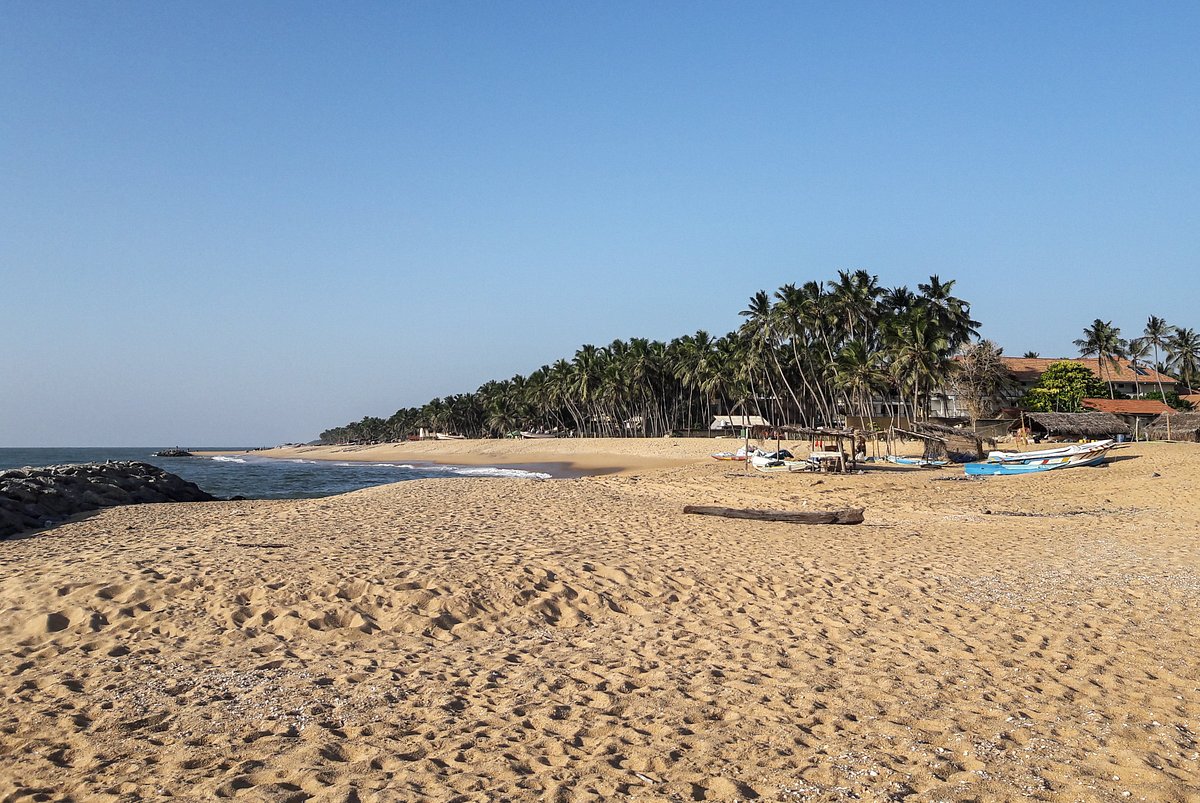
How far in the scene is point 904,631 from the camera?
7648 millimetres

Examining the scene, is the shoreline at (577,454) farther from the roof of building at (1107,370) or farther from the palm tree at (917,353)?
the roof of building at (1107,370)

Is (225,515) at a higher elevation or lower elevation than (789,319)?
lower

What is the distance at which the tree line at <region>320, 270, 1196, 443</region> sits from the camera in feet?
179

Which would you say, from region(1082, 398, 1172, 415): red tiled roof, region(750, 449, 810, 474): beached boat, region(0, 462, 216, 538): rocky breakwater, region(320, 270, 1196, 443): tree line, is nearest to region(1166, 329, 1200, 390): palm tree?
region(320, 270, 1196, 443): tree line

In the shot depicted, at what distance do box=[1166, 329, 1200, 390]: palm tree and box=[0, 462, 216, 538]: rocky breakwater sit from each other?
9380cm

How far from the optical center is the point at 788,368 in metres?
69.3

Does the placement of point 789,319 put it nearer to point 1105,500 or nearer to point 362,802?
point 1105,500

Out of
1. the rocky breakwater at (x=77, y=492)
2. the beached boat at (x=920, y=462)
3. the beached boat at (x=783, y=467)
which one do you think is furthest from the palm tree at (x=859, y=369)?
the rocky breakwater at (x=77, y=492)

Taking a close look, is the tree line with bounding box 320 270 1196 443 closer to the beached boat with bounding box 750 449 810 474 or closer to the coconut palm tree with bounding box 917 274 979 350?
the coconut palm tree with bounding box 917 274 979 350

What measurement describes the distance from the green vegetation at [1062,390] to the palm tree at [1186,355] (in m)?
19.4

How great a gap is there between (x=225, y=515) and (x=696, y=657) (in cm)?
1543

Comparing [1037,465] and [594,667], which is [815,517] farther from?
[1037,465]

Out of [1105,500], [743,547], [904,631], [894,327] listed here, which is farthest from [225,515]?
[894,327]

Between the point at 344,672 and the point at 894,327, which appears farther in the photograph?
the point at 894,327
